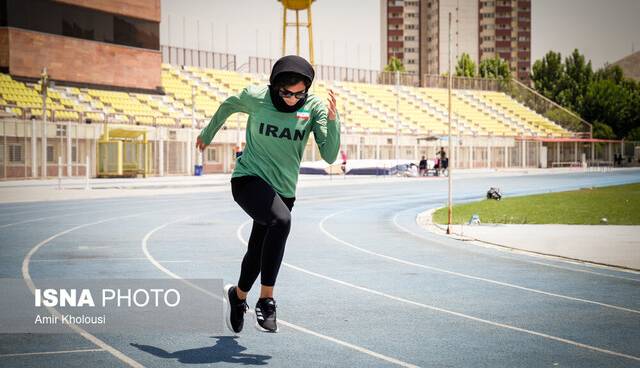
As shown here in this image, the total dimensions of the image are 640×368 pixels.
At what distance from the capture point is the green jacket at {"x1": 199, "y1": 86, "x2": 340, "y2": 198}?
577 cm

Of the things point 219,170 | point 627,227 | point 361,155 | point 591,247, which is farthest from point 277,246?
point 361,155

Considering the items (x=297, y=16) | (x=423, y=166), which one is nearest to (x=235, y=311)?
(x=423, y=166)

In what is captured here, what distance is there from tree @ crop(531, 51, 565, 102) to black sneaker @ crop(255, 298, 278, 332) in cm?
9004

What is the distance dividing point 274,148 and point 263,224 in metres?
0.56

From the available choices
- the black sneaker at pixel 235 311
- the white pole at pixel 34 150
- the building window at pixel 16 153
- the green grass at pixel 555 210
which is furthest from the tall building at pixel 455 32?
the black sneaker at pixel 235 311

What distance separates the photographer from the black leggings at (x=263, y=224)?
5730 millimetres

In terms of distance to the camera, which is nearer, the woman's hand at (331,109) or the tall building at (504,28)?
the woman's hand at (331,109)

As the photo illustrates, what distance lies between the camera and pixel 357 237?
15742 millimetres

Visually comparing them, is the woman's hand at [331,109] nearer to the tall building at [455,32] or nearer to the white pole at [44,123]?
the white pole at [44,123]

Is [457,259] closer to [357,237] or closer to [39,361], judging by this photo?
[357,237]

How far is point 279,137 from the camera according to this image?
5.77 m

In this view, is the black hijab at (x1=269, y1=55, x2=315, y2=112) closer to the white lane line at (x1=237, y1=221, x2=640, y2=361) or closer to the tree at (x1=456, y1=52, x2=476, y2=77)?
the white lane line at (x1=237, y1=221, x2=640, y2=361)

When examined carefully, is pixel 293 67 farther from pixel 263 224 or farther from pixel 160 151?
pixel 160 151

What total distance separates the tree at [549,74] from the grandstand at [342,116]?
478 inches
